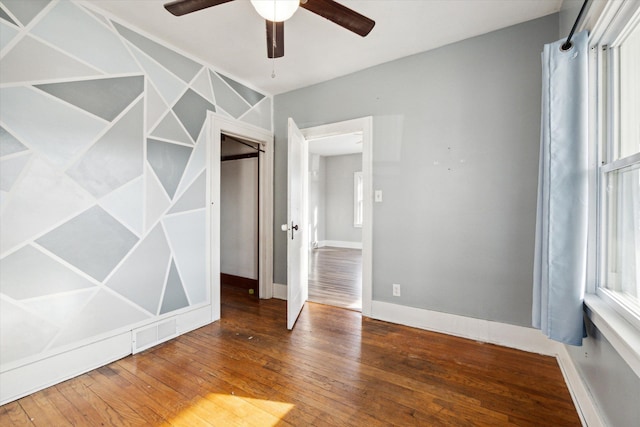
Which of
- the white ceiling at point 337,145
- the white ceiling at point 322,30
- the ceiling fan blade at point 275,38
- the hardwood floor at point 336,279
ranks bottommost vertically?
the hardwood floor at point 336,279

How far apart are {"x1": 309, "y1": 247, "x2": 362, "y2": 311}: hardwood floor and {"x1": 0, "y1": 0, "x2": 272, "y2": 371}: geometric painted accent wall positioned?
1556 mm

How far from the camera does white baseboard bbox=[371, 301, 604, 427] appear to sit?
5.07 feet

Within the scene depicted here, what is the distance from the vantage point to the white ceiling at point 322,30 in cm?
202

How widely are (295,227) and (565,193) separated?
2055mm

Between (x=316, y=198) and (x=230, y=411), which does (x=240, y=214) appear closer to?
(x=230, y=411)

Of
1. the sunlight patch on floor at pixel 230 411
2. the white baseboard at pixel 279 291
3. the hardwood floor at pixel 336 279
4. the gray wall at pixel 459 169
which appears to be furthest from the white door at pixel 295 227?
the sunlight patch on floor at pixel 230 411

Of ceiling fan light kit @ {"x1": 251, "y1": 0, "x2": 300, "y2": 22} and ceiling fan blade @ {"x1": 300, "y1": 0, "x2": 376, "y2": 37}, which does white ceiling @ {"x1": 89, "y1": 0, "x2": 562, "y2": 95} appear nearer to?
ceiling fan blade @ {"x1": 300, "y1": 0, "x2": 376, "y2": 37}

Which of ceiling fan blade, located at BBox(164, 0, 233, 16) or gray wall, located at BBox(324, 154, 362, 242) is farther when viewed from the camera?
gray wall, located at BBox(324, 154, 362, 242)

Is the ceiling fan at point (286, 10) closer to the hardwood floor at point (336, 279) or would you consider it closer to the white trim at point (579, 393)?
the white trim at point (579, 393)

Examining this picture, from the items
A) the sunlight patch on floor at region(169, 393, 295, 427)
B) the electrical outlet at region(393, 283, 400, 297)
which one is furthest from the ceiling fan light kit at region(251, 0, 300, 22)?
the electrical outlet at region(393, 283, 400, 297)

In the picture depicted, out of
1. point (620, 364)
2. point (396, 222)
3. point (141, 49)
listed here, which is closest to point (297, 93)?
point (141, 49)

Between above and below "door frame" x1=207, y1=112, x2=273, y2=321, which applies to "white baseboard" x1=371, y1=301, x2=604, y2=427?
below

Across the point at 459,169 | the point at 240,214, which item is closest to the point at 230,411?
the point at 459,169

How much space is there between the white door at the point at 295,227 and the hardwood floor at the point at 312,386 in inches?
15.1
